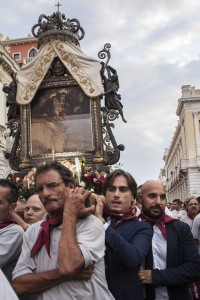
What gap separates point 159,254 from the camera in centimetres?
335

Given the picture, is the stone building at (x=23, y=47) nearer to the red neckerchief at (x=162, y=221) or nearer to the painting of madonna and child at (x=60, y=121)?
the painting of madonna and child at (x=60, y=121)

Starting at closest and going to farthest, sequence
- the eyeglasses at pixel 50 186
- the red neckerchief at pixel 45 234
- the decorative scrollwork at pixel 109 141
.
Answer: the red neckerchief at pixel 45 234 → the eyeglasses at pixel 50 186 → the decorative scrollwork at pixel 109 141

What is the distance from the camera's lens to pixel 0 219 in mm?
3223

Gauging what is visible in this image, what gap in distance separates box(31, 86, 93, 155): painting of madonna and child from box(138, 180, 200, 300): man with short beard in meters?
6.88

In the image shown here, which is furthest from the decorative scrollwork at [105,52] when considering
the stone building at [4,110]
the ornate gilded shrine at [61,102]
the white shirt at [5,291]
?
the stone building at [4,110]

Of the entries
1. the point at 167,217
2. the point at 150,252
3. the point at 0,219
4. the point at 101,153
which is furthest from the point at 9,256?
the point at 101,153

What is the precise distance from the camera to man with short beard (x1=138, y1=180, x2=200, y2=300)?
10.5 feet

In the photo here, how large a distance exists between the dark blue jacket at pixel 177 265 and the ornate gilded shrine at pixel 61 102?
679 centimetres

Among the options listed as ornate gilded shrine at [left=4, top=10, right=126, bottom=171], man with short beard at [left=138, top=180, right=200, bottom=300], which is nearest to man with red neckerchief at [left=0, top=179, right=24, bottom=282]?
man with short beard at [left=138, top=180, right=200, bottom=300]

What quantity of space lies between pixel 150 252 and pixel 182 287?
0.39m

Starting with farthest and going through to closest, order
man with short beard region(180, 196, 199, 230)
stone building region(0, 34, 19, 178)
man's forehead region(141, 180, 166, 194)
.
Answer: stone building region(0, 34, 19, 178), man with short beard region(180, 196, 199, 230), man's forehead region(141, 180, 166, 194)

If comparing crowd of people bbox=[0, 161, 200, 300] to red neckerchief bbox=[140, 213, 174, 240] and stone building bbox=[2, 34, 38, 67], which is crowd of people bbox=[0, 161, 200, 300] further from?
stone building bbox=[2, 34, 38, 67]

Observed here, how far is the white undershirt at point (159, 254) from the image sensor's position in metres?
3.25

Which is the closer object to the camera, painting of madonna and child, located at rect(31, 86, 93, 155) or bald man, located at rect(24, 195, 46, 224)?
bald man, located at rect(24, 195, 46, 224)
